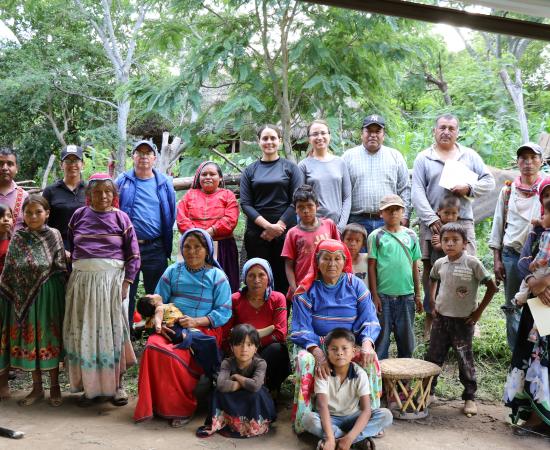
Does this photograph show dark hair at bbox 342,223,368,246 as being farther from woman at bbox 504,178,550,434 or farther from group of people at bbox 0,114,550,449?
woman at bbox 504,178,550,434

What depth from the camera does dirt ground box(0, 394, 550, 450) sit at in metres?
3.73

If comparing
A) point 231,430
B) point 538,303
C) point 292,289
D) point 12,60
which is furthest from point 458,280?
point 12,60

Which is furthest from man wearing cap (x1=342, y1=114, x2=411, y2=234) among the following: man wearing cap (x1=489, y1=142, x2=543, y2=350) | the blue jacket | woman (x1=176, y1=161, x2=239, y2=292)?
the blue jacket

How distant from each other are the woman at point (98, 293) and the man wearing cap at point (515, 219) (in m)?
2.87

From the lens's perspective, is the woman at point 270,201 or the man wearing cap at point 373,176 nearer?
the woman at point 270,201

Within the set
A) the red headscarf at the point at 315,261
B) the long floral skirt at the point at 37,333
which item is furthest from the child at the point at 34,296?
the red headscarf at the point at 315,261

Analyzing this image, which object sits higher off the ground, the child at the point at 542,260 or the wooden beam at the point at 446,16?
the wooden beam at the point at 446,16

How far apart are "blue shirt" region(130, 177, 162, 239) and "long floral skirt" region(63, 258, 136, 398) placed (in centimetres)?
53

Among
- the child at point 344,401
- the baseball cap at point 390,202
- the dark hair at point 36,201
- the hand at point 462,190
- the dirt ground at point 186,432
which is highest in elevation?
the hand at point 462,190

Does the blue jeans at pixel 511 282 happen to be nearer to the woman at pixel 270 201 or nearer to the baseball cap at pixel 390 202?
the baseball cap at pixel 390 202

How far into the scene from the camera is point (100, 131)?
12.8 meters

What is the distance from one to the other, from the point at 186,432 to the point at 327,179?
223 centimetres

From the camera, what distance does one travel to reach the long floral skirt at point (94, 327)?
14.0ft

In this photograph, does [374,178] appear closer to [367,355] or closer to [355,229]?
[355,229]
